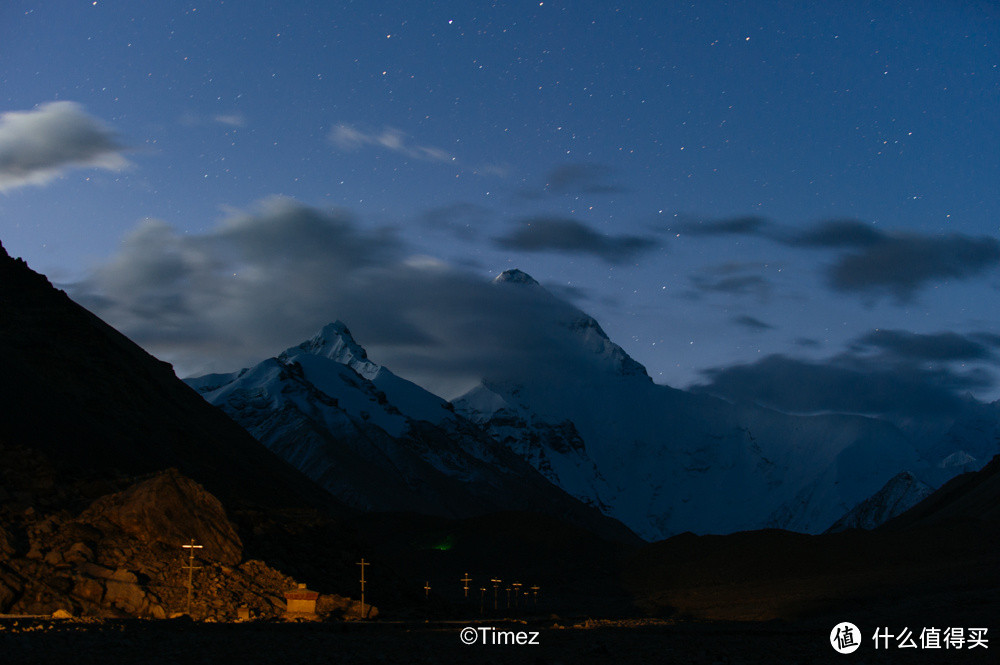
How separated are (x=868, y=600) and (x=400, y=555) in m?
53.7

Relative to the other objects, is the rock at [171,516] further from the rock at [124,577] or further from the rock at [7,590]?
the rock at [7,590]

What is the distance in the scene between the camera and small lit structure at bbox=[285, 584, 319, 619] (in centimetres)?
3544

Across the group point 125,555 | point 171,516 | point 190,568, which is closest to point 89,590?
point 125,555

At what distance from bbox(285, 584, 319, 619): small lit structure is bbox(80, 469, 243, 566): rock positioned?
4227 millimetres

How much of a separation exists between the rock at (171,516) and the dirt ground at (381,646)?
23.7ft

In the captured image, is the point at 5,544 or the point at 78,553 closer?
the point at 5,544

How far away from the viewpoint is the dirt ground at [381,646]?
23.5 m

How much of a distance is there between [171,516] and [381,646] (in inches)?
552

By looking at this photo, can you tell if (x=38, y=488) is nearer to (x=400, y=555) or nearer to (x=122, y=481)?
(x=122, y=481)

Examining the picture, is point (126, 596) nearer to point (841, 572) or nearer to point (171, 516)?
point (171, 516)

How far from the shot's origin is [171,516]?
38688mm

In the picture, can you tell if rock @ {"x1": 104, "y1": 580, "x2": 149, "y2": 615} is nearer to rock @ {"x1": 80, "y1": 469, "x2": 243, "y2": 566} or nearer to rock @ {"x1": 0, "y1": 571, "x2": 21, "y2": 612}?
rock @ {"x1": 0, "y1": 571, "x2": 21, "y2": 612}

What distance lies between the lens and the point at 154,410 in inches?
3231

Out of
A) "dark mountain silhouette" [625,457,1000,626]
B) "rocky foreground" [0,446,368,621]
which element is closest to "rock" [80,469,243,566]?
"rocky foreground" [0,446,368,621]
